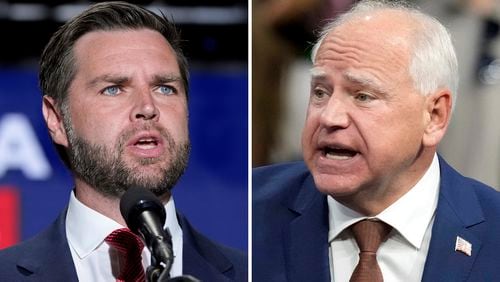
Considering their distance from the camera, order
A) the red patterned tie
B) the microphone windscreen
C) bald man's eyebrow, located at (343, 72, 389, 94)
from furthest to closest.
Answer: the red patterned tie, bald man's eyebrow, located at (343, 72, 389, 94), the microphone windscreen

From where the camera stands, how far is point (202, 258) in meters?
3.02

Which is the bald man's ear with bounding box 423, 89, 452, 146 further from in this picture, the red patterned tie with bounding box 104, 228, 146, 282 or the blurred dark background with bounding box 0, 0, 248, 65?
the red patterned tie with bounding box 104, 228, 146, 282

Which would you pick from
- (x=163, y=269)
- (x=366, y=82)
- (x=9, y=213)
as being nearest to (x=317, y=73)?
(x=366, y=82)

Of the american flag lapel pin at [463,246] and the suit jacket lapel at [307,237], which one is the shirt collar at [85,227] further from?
the american flag lapel pin at [463,246]

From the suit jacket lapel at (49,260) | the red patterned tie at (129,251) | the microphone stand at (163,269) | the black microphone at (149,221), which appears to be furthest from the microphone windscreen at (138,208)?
the suit jacket lapel at (49,260)

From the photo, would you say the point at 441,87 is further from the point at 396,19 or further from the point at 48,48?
the point at 48,48

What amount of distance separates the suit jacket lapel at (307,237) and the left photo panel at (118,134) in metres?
0.18

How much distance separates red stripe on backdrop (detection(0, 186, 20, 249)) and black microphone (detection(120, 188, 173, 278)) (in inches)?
29.3

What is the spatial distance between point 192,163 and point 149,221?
0.82 meters

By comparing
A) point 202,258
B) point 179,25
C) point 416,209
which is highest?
point 179,25

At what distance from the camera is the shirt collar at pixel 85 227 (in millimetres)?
2900

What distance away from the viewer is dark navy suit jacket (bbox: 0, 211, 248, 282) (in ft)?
9.45

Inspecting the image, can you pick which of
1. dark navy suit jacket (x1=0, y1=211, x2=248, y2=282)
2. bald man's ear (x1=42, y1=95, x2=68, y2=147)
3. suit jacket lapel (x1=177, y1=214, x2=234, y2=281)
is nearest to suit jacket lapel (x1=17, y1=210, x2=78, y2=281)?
dark navy suit jacket (x1=0, y1=211, x2=248, y2=282)

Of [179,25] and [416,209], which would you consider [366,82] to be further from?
[179,25]
